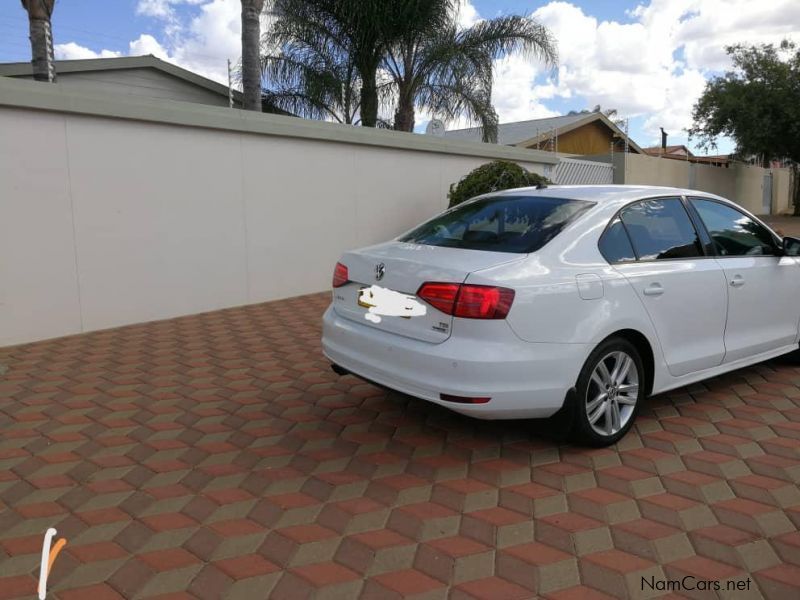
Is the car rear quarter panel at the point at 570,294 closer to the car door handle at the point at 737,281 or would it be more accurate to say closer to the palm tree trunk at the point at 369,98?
the car door handle at the point at 737,281

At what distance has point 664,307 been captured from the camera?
395cm

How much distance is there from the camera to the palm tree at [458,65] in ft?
44.5

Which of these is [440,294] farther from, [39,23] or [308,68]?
[308,68]

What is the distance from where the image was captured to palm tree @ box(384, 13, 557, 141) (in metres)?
13.6

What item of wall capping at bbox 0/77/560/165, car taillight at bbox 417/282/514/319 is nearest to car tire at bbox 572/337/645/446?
car taillight at bbox 417/282/514/319

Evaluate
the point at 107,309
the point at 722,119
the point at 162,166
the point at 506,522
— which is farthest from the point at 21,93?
the point at 722,119

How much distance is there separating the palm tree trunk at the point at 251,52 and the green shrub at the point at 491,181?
3.63m

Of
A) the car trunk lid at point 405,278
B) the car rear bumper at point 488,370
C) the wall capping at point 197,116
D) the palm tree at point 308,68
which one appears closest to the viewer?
the car rear bumper at point 488,370

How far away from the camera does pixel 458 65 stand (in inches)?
541

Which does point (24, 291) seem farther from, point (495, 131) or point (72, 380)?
point (495, 131)

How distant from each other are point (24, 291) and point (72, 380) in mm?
1505

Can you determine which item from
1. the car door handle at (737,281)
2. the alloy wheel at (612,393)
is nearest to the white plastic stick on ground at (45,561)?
the alloy wheel at (612,393)

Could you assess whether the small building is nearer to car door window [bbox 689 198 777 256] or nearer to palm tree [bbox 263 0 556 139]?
palm tree [bbox 263 0 556 139]

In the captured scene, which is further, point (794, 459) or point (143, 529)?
point (794, 459)
